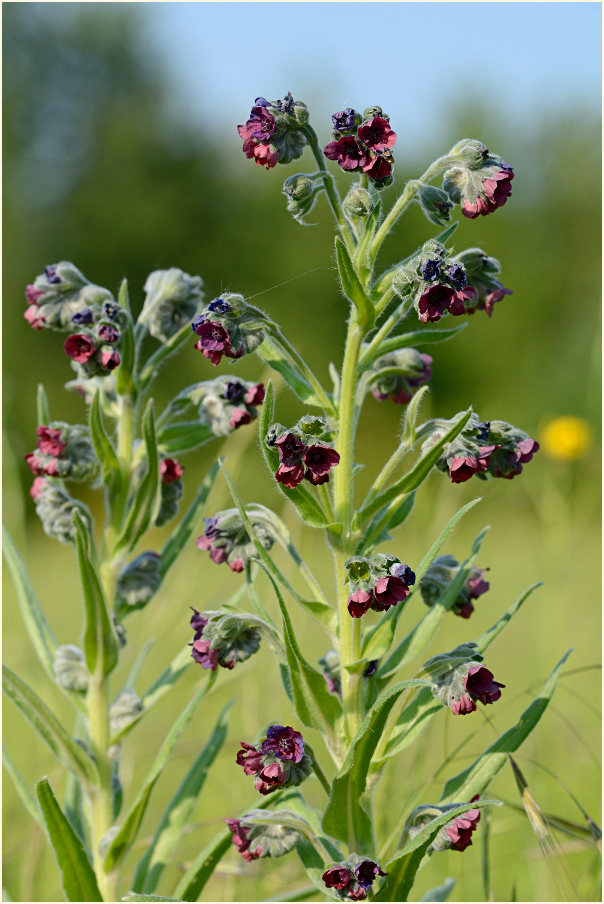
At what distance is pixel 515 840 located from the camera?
3760 mm

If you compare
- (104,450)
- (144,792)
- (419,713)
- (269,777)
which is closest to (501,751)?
(419,713)

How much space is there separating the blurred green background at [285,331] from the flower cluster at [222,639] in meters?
0.69

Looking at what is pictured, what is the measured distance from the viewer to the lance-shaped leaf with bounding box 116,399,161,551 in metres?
2.39

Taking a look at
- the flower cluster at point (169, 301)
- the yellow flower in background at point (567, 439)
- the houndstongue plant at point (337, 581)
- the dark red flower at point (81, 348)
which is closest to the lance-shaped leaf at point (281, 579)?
the houndstongue plant at point (337, 581)

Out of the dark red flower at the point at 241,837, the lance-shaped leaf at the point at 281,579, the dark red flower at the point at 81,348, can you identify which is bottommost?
the dark red flower at the point at 241,837

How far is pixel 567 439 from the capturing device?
6.45m

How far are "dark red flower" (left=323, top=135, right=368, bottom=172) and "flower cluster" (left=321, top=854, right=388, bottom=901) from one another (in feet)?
4.36

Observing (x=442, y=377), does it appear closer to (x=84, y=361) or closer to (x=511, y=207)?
(x=511, y=207)

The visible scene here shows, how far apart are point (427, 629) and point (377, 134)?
102 cm

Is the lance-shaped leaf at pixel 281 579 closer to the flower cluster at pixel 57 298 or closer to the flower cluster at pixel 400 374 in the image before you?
the flower cluster at pixel 400 374

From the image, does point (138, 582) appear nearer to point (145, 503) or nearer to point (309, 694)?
point (145, 503)

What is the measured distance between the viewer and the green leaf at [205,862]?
199cm

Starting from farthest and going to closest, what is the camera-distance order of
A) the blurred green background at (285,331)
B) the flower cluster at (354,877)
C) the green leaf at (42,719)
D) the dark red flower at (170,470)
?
the blurred green background at (285,331), the dark red flower at (170,470), the green leaf at (42,719), the flower cluster at (354,877)

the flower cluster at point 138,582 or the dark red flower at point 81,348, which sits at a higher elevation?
the dark red flower at point 81,348
